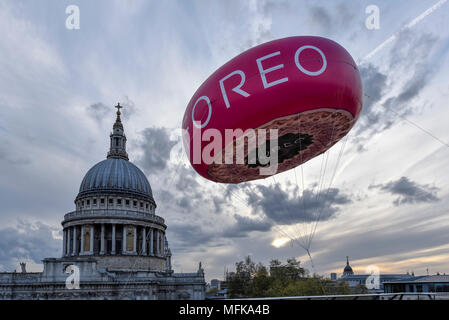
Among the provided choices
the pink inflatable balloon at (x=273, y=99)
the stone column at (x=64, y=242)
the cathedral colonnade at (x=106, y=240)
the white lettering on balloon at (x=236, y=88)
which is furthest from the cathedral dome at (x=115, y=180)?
the white lettering on balloon at (x=236, y=88)

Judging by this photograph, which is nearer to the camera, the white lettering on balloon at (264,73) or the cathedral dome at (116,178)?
the white lettering on balloon at (264,73)

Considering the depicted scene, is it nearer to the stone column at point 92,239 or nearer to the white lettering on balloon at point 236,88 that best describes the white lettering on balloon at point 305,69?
the white lettering on balloon at point 236,88

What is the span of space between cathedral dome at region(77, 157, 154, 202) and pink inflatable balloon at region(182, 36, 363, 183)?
215 feet

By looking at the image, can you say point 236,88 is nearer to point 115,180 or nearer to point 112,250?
point 112,250

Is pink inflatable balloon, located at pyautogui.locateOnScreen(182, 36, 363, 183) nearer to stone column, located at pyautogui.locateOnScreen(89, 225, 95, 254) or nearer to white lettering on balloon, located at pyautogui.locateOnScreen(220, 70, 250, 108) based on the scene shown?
white lettering on balloon, located at pyautogui.locateOnScreen(220, 70, 250, 108)

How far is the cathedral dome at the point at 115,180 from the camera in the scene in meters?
84.0

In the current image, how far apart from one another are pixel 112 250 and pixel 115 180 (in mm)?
16116

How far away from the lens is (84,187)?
86250 mm

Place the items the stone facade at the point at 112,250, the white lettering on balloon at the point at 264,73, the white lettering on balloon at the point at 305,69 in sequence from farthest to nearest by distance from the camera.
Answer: the stone facade at the point at 112,250, the white lettering on balloon at the point at 305,69, the white lettering on balloon at the point at 264,73

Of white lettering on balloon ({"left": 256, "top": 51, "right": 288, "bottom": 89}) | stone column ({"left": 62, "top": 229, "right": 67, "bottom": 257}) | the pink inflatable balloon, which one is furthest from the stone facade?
white lettering on balloon ({"left": 256, "top": 51, "right": 288, "bottom": 89})

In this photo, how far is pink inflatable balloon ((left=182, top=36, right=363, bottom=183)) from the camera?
18.6 metres

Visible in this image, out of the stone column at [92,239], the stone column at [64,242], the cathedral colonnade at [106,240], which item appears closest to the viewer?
the stone column at [92,239]
